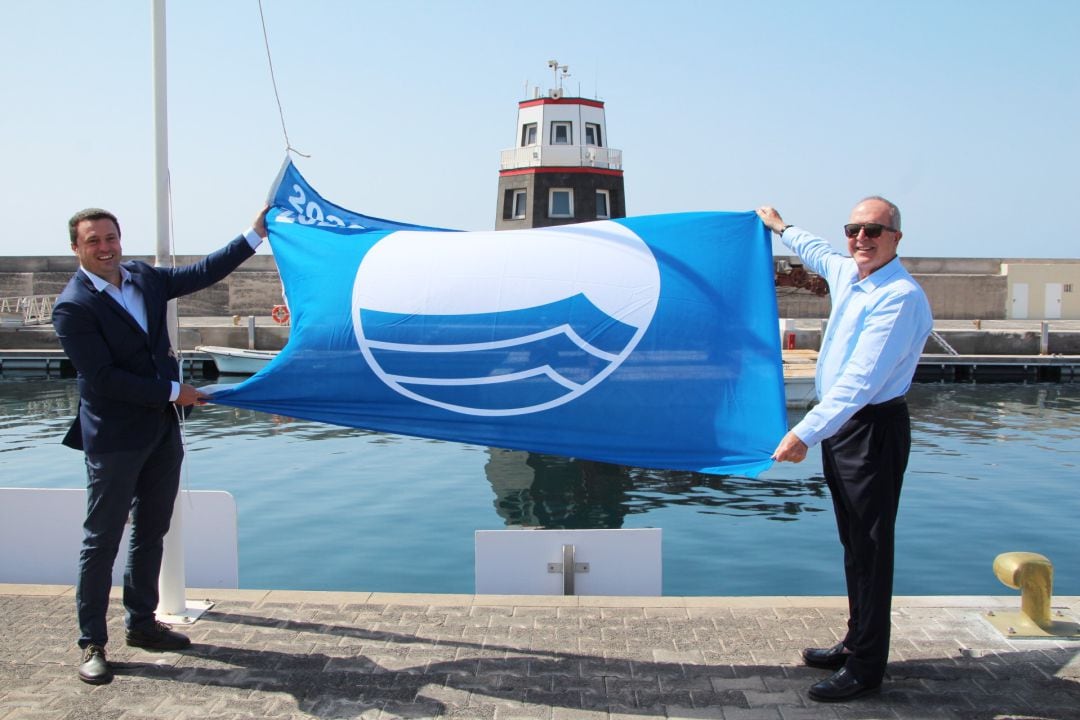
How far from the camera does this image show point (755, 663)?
4785 millimetres

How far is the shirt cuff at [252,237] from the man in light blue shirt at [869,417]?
3.01 metres

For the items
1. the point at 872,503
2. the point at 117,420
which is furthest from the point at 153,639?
the point at 872,503

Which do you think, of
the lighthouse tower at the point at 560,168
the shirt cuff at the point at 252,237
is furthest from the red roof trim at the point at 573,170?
the shirt cuff at the point at 252,237

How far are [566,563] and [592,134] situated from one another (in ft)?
106

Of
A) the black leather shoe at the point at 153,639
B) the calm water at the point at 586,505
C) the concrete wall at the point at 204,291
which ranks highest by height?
the concrete wall at the point at 204,291

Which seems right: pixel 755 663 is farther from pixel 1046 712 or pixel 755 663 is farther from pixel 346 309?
pixel 346 309

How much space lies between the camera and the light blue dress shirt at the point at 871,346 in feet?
13.7

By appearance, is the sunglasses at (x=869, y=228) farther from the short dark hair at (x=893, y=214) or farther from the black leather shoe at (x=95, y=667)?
the black leather shoe at (x=95, y=667)

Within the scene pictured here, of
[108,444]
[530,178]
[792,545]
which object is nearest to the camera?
[108,444]

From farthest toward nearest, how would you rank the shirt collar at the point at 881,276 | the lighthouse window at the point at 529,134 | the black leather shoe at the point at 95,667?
the lighthouse window at the point at 529,134, the black leather shoe at the point at 95,667, the shirt collar at the point at 881,276

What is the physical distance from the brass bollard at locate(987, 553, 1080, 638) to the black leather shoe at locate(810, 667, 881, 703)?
1.27 m

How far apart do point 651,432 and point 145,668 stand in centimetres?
272

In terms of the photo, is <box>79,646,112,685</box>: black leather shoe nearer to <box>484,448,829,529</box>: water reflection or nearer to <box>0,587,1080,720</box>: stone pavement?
<box>0,587,1080,720</box>: stone pavement

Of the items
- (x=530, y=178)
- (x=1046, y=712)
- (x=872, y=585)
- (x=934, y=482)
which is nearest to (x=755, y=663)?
(x=872, y=585)
